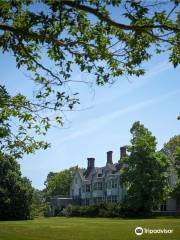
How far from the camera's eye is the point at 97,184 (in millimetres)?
86188

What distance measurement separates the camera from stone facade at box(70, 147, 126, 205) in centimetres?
8069

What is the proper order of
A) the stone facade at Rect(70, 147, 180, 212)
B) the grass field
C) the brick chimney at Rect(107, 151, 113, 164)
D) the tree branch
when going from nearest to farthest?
1. the tree branch
2. the grass field
3. the stone facade at Rect(70, 147, 180, 212)
4. the brick chimney at Rect(107, 151, 113, 164)

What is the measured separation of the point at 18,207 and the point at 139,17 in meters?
55.4

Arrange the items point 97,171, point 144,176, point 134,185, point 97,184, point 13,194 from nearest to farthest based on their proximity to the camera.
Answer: point 144,176 < point 134,185 < point 13,194 < point 97,184 < point 97,171

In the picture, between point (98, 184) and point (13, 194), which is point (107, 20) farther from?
point (98, 184)

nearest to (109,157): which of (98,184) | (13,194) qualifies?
(98,184)

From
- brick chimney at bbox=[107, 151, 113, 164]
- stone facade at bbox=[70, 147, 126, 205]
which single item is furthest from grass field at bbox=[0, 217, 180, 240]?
brick chimney at bbox=[107, 151, 113, 164]

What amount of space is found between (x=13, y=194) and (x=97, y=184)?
1067 inches

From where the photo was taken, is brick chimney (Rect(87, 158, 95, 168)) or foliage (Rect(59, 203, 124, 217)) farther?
brick chimney (Rect(87, 158, 95, 168))

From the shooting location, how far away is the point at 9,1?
10727 millimetres

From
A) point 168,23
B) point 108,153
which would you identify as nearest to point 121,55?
point 168,23

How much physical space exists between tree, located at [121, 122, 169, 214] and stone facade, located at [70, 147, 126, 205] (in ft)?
59.8

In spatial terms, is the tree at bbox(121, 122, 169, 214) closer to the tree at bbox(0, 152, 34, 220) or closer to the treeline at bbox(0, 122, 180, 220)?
the treeline at bbox(0, 122, 180, 220)

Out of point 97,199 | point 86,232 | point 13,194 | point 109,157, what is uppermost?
point 109,157
